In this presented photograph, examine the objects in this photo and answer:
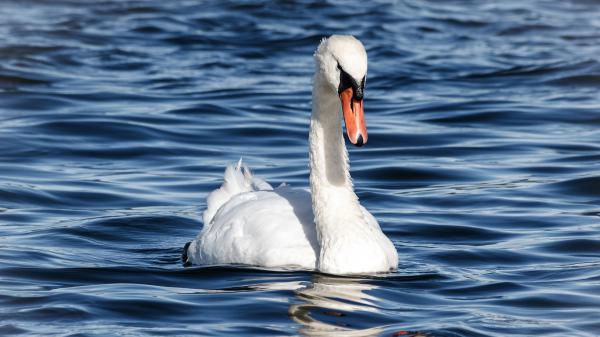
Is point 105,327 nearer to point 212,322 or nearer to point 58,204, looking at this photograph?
point 212,322

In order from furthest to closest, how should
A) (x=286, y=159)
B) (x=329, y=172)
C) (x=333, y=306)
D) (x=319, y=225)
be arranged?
(x=286, y=159) < (x=329, y=172) < (x=319, y=225) < (x=333, y=306)

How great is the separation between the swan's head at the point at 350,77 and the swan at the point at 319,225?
0.05 feet

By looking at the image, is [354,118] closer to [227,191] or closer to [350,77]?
[350,77]

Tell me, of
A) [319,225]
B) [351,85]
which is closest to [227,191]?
[319,225]

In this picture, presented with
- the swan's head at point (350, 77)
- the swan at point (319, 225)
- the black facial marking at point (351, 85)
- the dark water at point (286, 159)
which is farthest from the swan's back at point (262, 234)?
the black facial marking at point (351, 85)

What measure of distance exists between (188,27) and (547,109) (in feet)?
27.3

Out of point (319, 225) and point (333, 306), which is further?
point (319, 225)

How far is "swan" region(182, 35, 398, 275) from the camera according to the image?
25.8 feet

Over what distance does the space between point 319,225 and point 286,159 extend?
4.83 meters

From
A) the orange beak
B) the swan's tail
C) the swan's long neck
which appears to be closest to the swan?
the swan's long neck

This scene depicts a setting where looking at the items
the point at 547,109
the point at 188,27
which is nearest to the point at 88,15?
the point at 188,27

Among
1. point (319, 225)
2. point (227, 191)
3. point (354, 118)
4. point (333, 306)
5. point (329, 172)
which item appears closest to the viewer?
point (333, 306)

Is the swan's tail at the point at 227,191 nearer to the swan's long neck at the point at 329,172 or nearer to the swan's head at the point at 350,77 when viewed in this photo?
the swan's long neck at the point at 329,172

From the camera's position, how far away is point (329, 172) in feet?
26.9
